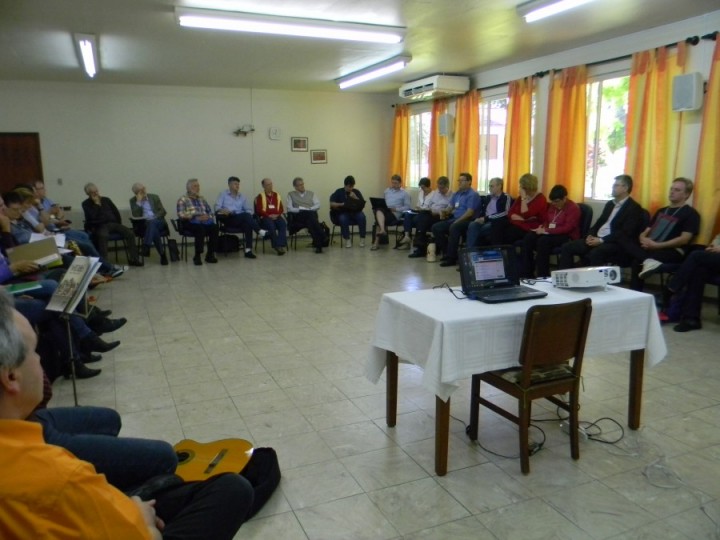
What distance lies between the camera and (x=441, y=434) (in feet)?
7.99

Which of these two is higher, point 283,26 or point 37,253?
point 283,26

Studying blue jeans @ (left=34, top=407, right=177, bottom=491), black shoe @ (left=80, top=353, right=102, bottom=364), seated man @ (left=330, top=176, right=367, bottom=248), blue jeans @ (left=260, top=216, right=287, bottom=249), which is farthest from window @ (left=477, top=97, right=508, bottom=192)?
blue jeans @ (left=34, top=407, right=177, bottom=491)

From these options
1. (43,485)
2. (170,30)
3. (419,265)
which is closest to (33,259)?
(170,30)

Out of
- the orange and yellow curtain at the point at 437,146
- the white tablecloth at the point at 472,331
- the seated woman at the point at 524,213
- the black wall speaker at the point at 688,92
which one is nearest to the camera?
the white tablecloth at the point at 472,331

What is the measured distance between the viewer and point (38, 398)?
4.06 feet

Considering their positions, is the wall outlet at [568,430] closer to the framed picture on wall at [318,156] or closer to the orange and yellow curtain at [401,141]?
the orange and yellow curtain at [401,141]

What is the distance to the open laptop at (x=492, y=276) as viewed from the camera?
2635 mm

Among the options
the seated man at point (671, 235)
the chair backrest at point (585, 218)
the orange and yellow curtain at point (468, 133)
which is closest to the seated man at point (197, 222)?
the orange and yellow curtain at point (468, 133)

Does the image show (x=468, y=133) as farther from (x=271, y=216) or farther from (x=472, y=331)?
(x=472, y=331)

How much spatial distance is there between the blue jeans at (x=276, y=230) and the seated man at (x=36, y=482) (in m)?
7.37

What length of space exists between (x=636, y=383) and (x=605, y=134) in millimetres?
4561

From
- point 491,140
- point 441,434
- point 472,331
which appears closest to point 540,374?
point 472,331

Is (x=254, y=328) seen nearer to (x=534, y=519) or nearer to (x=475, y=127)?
(x=534, y=519)

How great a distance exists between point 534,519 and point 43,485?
1.79 metres
